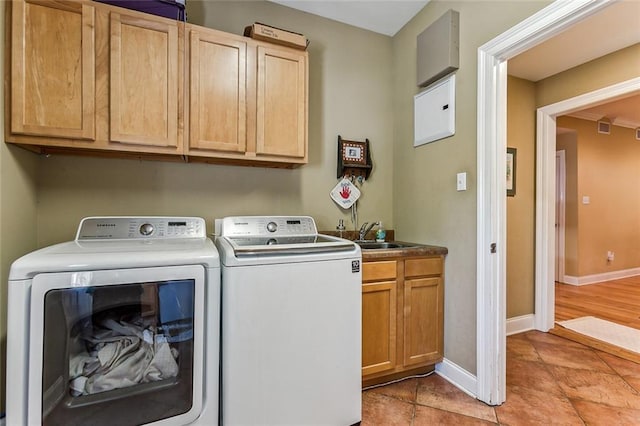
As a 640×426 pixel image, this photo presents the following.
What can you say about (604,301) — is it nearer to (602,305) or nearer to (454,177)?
(602,305)

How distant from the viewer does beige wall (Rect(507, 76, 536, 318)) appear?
2811 mm

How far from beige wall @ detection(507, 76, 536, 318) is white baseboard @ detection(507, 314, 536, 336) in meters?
0.04

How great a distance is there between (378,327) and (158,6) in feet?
7.33

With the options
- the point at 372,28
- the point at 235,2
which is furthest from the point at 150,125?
the point at 372,28

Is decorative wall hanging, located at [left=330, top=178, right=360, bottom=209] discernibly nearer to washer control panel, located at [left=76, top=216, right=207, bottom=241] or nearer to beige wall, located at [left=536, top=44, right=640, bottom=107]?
washer control panel, located at [left=76, top=216, right=207, bottom=241]

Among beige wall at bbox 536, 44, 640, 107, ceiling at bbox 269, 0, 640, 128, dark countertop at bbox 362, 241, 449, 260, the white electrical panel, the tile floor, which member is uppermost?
ceiling at bbox 269, 0, 640, 128

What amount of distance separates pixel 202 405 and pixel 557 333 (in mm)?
3084

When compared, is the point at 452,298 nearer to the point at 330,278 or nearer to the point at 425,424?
the point at 425,424

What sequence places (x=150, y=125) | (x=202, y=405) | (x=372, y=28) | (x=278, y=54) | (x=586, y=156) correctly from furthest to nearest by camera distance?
1. (x=586, y=156)
2. (x=372, y=28)
3. (x=278, y=54)
4. (x=150, y=125)
5. (x=202, y=405)

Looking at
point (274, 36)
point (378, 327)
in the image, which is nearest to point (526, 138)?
point (378, 327)

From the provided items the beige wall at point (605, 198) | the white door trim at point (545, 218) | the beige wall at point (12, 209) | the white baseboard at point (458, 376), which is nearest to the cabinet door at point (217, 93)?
the beige wall at point (12, 209)

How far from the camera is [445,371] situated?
203 cm

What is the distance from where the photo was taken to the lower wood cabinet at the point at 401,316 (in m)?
1.83

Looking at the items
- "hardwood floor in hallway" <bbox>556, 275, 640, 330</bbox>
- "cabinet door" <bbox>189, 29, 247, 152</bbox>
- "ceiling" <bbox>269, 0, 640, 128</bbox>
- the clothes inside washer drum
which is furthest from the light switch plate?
"hardwood floor in hallway" <bbox>556, 275, 640, 330</bbox>
